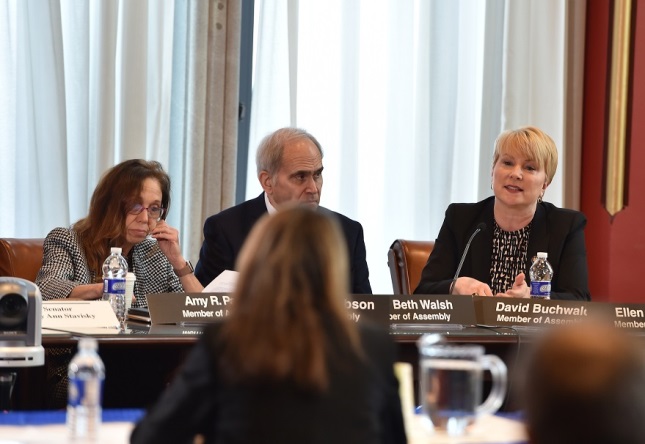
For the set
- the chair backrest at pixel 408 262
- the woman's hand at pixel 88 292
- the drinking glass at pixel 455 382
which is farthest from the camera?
the chair backrest at pixel 408 262

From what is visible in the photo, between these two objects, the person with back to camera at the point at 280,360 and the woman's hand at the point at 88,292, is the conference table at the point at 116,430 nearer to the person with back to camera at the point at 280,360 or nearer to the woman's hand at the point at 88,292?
the person with back to camera at the point at 280,360

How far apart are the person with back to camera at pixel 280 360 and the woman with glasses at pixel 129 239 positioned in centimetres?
235

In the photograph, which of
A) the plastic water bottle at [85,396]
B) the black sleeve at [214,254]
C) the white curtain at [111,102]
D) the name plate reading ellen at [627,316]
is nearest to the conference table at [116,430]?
the plastic water bottle at [85,396]

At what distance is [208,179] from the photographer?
5.21 meters

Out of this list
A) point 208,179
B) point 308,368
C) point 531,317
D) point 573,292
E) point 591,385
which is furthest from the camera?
point 208,179

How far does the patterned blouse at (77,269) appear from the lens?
12.3ft

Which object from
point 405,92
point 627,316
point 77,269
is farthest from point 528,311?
point 405,92

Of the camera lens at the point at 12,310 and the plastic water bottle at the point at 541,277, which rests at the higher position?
the plastic water bottle at the point at 541,277

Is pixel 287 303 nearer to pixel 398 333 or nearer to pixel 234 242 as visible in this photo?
pixel 398 333

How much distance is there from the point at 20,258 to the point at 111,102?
1.21 meters

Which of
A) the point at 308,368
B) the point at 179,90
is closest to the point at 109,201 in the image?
the point at 179,90

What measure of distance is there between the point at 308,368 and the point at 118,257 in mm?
2240

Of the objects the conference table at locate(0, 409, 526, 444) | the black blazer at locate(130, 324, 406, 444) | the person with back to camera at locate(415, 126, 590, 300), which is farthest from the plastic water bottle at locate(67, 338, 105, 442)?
the person with back to camera at locate(415, 126, 590, 300)

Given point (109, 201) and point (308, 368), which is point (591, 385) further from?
point (109, 201)
